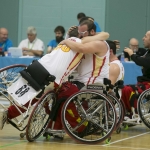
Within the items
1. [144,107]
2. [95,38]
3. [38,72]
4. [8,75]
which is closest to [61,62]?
[38,72]

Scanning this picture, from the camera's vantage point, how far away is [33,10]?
1305 centimetres

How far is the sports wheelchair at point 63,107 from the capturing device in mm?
5391

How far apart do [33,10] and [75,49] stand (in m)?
7.70

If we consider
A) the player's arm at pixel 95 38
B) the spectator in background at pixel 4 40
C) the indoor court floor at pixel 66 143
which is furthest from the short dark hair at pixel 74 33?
the spectator in background at pixel 4 40

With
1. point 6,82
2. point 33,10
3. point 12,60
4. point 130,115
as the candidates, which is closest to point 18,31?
point 33,10

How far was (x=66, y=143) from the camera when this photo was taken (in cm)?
557

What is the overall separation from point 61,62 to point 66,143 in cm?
78

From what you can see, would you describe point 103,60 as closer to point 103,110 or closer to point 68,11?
point 103,110

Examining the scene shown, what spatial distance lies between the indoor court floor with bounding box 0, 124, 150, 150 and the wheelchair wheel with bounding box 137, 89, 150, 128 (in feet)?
0.73

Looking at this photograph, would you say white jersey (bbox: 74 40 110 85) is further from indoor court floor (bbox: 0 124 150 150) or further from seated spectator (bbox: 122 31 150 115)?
seated spectator (bbox: 122 31 150 115)

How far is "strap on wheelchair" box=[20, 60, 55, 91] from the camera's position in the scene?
538 cm

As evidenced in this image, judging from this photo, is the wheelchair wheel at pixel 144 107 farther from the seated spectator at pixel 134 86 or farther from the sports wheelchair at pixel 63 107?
the sports wheelchair at pixel 63 107

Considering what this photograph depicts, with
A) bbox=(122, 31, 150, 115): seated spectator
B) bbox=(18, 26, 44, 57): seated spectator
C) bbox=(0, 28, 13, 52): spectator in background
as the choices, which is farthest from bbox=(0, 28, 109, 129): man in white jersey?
bbox=(0, 28, 13, 52): spectator in background

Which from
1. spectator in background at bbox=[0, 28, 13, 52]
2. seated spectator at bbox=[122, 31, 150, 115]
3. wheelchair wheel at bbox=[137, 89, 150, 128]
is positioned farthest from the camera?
spectator in background at bbox=[0, 28, 13, 52]
